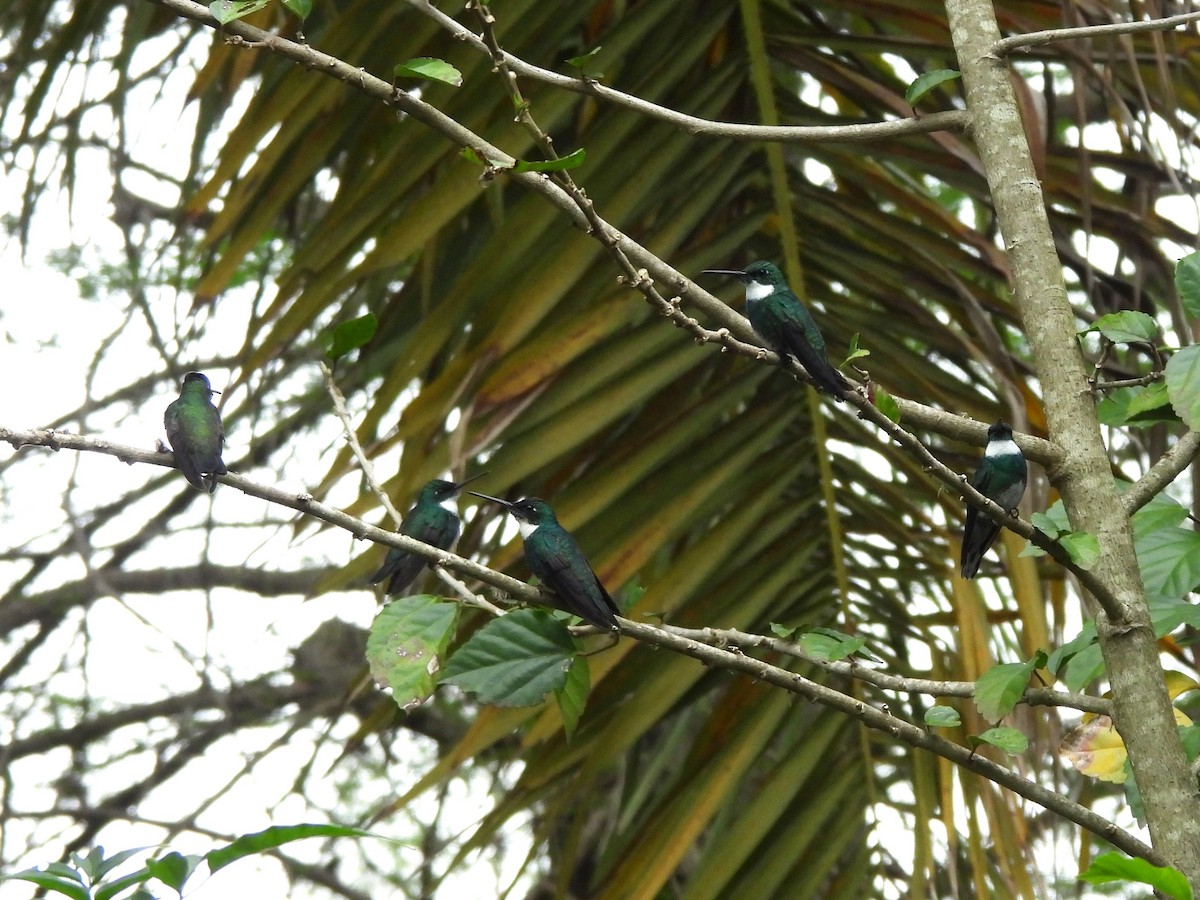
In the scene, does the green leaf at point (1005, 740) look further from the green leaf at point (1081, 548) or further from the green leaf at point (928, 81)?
the green leaf at point (928, 81)

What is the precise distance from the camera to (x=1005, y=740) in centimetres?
179

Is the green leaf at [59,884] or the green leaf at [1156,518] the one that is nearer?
the green leaf at [59,884]

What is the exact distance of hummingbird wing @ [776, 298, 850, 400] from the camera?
6.99 feet

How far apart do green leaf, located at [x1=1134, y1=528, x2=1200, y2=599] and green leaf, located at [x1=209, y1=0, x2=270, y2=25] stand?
149 centimetres

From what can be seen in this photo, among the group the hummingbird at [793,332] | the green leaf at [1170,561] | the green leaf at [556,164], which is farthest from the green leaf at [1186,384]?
the green leaf at [556,164]

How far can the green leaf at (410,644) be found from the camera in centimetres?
195

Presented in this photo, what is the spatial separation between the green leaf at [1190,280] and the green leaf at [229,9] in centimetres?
134

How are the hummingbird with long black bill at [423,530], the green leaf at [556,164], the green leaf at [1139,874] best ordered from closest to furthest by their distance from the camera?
the green leaf at [1139,874], the green leaf at [556,164], the hummingbird with long black bill at [423,530]

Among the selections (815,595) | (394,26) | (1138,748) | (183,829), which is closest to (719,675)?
(815,595)

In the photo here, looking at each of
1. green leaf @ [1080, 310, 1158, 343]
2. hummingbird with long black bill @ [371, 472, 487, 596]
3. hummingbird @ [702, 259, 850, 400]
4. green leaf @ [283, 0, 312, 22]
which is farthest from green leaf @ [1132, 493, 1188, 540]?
hummingbird with long black bill @ [371, 472, 487, 596]

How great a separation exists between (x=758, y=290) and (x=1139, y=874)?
1643mm

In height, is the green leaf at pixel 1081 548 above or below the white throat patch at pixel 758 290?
below

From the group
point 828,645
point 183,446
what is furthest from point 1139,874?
point 183,446

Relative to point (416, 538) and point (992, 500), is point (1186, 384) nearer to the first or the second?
point (992, 500)
